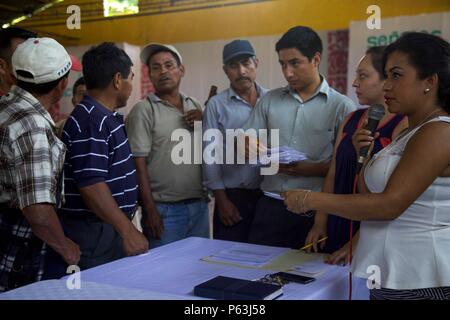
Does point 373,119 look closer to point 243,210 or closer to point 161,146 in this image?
point 243,210

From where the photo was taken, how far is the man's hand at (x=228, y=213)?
2289 mm

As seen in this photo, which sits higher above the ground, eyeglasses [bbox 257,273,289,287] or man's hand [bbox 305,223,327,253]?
man's hand [bbox 305,223,327,253]

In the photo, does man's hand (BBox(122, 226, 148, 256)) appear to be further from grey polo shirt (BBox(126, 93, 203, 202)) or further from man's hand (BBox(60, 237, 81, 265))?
grey polo shirt (BBox(126, 93, 203, 202))

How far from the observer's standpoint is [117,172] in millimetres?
1767

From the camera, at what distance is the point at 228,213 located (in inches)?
90.3

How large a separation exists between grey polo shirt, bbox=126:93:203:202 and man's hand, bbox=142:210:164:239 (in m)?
0.10

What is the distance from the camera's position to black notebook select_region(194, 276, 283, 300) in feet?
3.61

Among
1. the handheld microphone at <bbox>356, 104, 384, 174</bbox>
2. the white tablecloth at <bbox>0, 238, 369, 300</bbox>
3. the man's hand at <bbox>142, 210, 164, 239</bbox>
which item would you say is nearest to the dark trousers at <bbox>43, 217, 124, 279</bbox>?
the white tablecloth at <bbox>0, 238, 369, 300</bbox>

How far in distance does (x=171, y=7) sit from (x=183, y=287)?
2999 millimetres

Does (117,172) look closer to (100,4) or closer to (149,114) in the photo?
(149,114)

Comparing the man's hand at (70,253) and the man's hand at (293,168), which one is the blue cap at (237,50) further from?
the man's hand at (70,253)

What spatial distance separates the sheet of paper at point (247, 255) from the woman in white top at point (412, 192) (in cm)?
37
